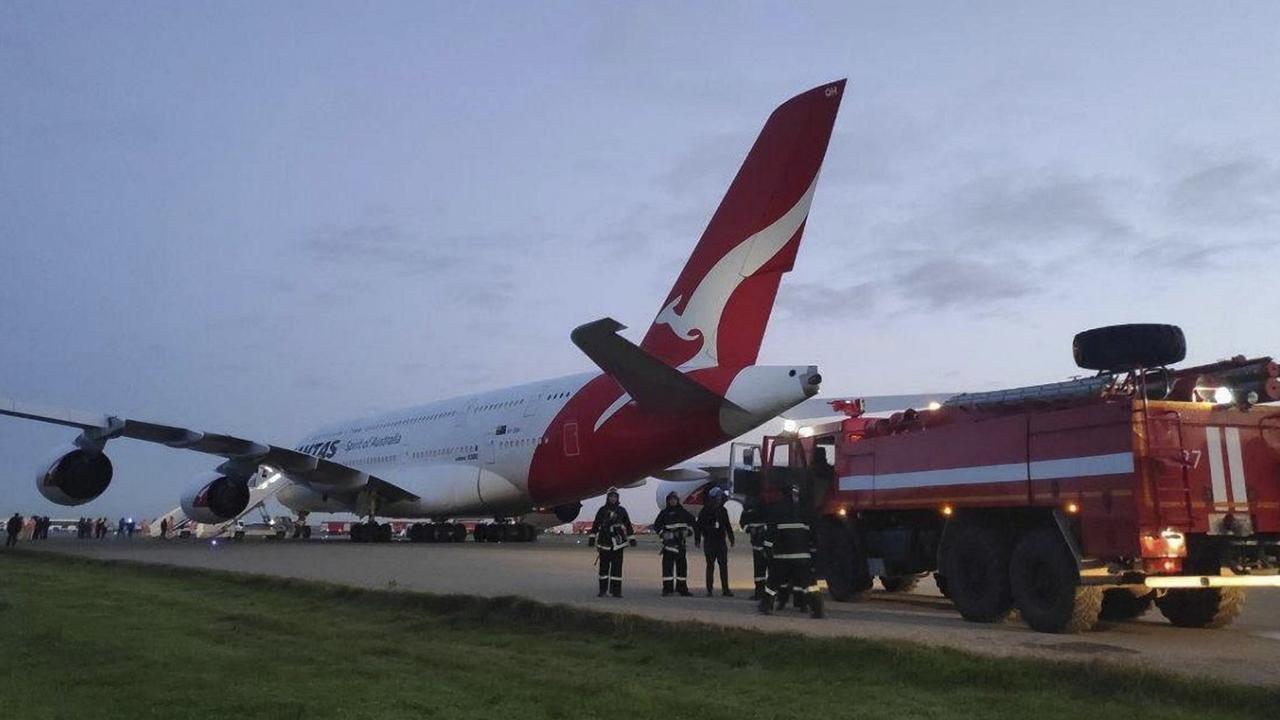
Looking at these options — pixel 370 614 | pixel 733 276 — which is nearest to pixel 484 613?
pixel 370 614

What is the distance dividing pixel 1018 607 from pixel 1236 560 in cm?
190

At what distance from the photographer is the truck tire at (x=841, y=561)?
12867mm

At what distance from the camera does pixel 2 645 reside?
28.2 feet

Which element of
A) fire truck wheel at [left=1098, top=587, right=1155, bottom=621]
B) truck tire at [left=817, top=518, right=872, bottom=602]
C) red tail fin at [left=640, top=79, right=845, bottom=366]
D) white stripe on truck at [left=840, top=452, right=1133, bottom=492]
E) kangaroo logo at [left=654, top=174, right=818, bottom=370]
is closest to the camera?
white stripe on truck at [left=840, top=452, right=1133, bottom=492]

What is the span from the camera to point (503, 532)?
32344 mm

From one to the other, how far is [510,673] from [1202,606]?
7161mm

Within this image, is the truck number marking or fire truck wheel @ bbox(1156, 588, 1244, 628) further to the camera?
fire truck wheel @ bbox(1156, 588, 1244, 628)

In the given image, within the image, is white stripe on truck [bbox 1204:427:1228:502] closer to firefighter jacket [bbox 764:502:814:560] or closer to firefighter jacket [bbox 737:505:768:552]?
firefighter jacket [bbox 764:502:814:560]

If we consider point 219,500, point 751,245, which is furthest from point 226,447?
point 751,245

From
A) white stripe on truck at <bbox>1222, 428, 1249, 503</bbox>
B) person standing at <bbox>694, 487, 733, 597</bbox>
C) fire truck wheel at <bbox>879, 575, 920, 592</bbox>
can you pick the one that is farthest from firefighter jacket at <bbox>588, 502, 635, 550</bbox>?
white stripe on truck at <bbox>1222, 428, 1249, 503</bbox>

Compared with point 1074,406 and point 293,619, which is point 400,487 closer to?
point 293,619

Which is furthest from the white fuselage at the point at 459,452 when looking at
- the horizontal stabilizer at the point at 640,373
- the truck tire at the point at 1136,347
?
the truck tire at the point at 1136,347

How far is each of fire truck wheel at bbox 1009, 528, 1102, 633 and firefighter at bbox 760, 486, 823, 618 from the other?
2.06m

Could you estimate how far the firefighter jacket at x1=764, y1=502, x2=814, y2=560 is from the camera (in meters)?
11.2
